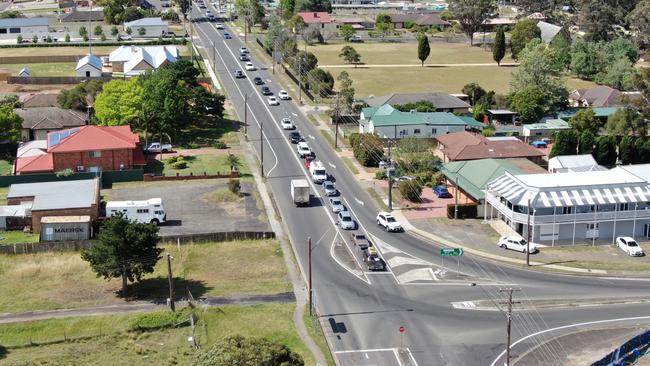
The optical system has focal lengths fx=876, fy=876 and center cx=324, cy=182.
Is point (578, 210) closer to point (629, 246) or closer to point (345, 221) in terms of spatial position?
point (629, 246)

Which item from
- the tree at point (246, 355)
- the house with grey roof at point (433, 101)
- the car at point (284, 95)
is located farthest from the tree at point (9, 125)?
the tree at point (246, 355)

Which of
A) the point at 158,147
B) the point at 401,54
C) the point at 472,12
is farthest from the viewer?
the point at 472,12

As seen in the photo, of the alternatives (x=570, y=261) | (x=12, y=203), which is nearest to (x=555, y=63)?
(x=570, y=261)

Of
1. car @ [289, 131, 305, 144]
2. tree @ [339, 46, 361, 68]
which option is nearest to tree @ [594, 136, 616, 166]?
car @ [289, 131, 305, 144]

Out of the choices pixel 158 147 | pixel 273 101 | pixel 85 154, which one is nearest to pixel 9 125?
pixel 85 154

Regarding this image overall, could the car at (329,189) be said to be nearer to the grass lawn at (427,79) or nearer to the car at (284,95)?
→ the car at (284,95)

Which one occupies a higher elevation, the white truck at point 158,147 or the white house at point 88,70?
the white house at point 88,70

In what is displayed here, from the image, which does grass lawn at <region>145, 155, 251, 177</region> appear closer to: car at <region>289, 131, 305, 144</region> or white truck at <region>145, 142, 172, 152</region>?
white truck at <region>145, 142, 172, 152</region>
